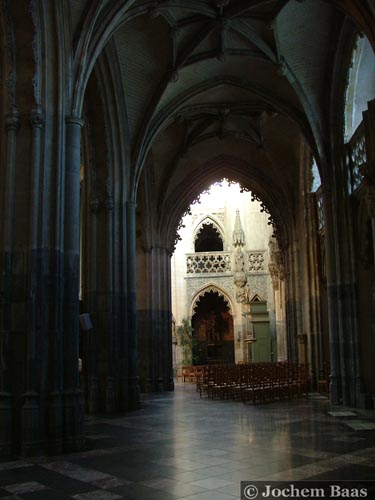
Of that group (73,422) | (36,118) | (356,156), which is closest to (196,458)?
(73,422)

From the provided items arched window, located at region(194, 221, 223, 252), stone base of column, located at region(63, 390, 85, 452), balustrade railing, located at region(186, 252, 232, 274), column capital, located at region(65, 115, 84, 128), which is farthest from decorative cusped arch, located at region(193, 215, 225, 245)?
stone base of column, located at region(63, 390, 85, 452)

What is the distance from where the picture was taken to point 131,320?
55.6ft

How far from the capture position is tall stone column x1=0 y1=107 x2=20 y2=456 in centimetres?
946

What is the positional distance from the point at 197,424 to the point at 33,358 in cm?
433

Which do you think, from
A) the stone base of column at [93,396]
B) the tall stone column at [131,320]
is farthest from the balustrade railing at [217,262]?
the stone base of column at [93,396]

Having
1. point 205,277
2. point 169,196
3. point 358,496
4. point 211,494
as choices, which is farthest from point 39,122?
point 205,277

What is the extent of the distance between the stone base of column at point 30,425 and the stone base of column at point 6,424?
23 centimetres

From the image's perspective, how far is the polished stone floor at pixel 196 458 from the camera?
6.63 m

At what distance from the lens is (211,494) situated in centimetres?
614

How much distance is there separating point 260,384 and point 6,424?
10038 mm

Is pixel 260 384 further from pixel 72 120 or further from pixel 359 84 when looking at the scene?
pixel 72 120

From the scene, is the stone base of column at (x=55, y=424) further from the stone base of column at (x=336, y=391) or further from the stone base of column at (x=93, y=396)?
the stone base of column at (x=336, y=391)

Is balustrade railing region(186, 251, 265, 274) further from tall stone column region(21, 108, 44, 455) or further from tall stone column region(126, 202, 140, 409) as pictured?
tall stone column region(21, 108, 44, 455)

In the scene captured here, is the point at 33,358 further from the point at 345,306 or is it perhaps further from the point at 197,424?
the point at 345,306
